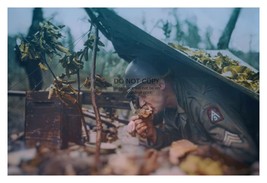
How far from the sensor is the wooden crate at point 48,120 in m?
2.79

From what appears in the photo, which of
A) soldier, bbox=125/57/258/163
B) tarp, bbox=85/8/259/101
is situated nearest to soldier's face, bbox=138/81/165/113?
soldier, bbox=125/57/258/163

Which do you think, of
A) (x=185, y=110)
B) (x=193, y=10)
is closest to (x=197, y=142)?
(x=185, y=110)

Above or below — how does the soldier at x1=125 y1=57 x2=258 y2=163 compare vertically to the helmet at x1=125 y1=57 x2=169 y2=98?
below

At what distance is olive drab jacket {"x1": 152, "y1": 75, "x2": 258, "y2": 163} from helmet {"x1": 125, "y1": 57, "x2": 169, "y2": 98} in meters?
0.16

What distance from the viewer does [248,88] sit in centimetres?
281

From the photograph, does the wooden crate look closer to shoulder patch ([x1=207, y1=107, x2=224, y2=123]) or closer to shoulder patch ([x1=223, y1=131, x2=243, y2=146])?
shoulder patch ([x1=207, y1=107, x2=224, y2=123])

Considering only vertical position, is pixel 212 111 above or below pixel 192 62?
below

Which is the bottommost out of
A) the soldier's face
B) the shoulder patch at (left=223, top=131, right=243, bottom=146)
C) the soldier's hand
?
the shoulder patch at (left=223, top=131, right=243, bottom=146)

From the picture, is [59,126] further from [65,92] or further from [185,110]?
[185,110]

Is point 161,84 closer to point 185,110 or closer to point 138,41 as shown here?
point 185,110

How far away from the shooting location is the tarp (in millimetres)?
2768

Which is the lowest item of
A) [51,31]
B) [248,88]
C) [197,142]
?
[197,142]

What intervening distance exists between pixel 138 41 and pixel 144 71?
25cm
